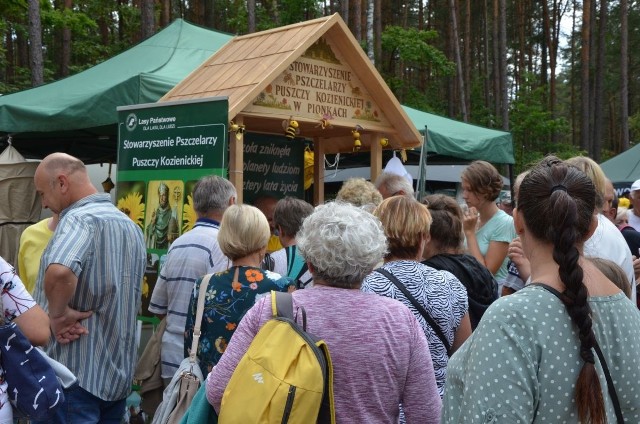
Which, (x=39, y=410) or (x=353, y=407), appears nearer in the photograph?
(x=353, y=407)

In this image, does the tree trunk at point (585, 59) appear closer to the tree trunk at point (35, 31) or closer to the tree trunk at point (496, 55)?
the tree trunk at point (496, 55)

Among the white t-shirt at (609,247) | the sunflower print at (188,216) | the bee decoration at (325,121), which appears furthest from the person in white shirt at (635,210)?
the sunflower print at (188,216)

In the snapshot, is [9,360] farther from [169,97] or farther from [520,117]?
[520,117]

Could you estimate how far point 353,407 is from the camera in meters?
2.42

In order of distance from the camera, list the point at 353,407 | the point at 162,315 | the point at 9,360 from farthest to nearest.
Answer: the point at 162,315
the point at 9,360
the point at 353,407

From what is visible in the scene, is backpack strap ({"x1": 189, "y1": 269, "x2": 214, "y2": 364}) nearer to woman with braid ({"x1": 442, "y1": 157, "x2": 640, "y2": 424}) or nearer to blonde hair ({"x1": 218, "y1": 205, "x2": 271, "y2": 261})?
blonde hair ({"x1": 218, "y1": 205, "x2": 271, "y2": 261})

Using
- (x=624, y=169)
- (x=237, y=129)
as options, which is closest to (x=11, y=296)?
(x=237, y=129)

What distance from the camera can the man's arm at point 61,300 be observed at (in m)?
3.64

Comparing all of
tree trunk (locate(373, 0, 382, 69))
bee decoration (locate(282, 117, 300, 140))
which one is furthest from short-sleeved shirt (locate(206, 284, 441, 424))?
tree trunk (locate(373, 0, 382, 69))

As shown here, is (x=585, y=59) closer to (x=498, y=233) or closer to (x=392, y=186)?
(x=392, y=186)

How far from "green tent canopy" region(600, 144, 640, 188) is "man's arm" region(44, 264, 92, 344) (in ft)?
35.8

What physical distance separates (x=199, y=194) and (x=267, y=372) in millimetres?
2396

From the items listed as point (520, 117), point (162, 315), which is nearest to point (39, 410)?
point (162, 315)

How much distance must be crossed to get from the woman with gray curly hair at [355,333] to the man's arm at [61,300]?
1.43 meters
